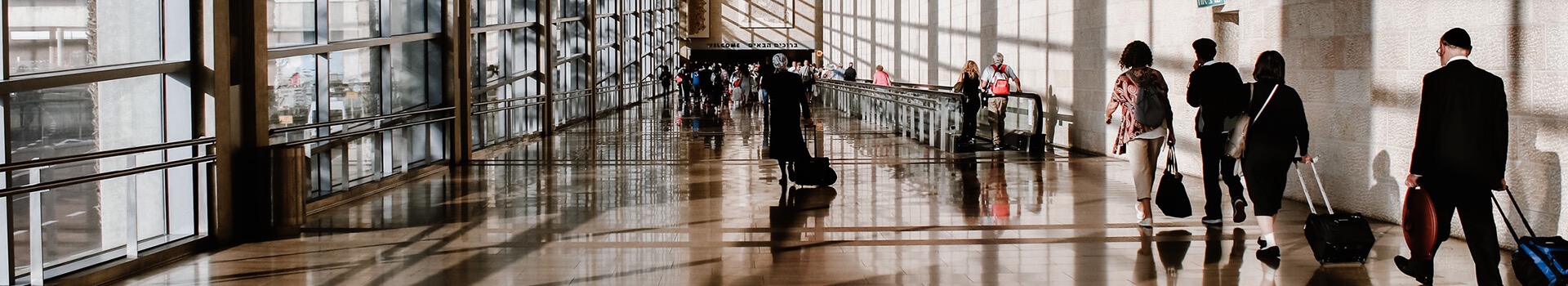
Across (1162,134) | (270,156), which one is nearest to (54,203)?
(270,156)

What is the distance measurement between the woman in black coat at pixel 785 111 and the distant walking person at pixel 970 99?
505 centimetres

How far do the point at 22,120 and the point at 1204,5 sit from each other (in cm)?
900

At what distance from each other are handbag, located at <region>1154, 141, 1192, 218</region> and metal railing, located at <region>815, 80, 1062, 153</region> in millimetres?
7504

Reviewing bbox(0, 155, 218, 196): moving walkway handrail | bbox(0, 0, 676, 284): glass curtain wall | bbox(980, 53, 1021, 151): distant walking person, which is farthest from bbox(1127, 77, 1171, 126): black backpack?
bbox(980, 53, 1021, 151): distant walking person

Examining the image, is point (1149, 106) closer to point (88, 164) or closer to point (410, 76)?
point (88, 164)

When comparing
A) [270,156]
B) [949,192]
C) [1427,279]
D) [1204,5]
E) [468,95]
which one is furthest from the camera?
[468,95]

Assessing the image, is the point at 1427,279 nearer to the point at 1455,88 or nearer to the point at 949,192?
the point at 1455,88

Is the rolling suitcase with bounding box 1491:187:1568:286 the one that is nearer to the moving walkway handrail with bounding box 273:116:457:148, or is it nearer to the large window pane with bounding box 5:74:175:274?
the large window pane with bounding box 5:74:175:274

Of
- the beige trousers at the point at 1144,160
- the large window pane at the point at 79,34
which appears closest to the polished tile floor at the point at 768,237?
the beige trousers at the point at 1144,160

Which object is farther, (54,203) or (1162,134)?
(1162,134)

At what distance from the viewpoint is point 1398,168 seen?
27.5 feet

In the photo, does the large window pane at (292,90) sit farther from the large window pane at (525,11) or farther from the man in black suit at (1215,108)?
the large window pane at (525,11)

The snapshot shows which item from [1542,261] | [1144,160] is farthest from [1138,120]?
[1542,261]

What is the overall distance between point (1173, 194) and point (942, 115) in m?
7.87
